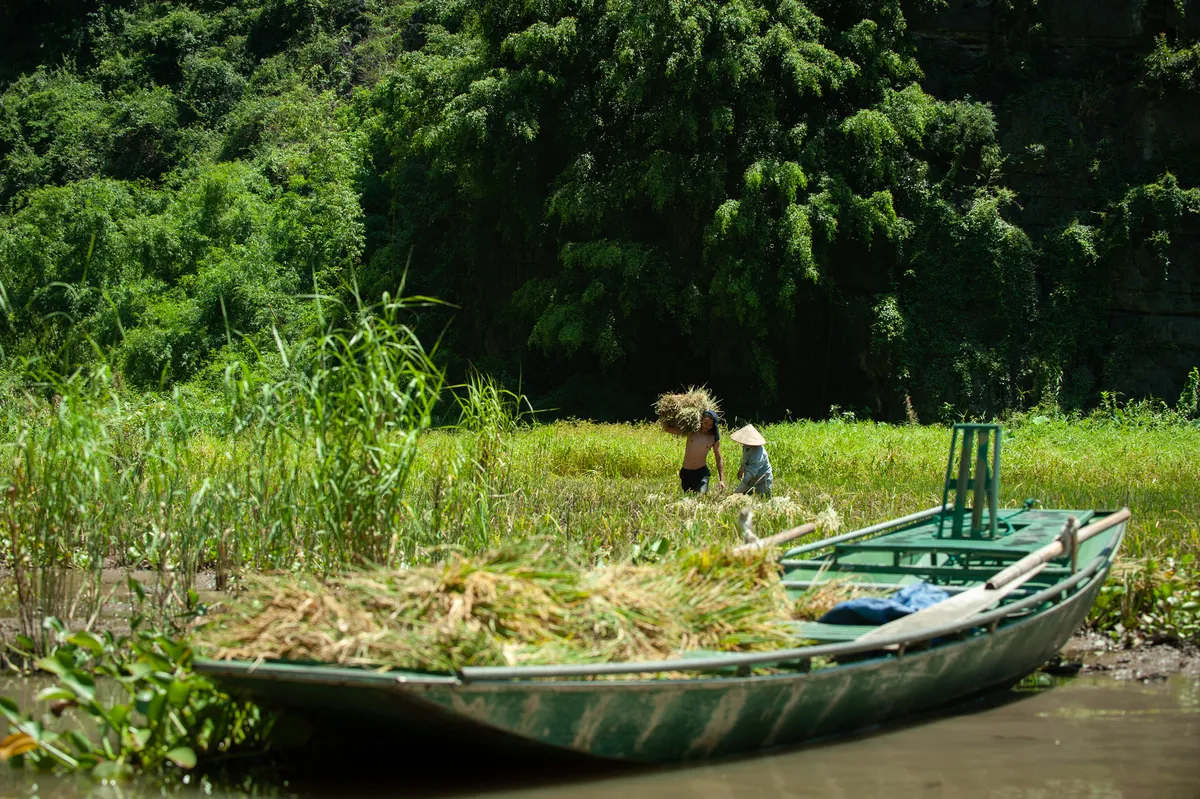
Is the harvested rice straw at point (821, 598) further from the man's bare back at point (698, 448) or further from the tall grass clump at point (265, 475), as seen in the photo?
the man's bare back at point (698, 448)

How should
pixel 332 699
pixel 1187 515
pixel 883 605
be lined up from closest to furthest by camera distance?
1. pixel 332 699
2. pixel 883 605
3. pixel 1187 515

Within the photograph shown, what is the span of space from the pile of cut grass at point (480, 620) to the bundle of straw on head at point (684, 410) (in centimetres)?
550

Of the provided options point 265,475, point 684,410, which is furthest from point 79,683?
point 684,410

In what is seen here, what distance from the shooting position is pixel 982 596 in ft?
17.9

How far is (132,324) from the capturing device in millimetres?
24156

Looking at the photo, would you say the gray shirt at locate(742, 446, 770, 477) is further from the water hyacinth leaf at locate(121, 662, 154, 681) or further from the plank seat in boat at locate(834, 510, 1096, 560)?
the water hyacinth leaf at locate(121, 662, 154, 681)

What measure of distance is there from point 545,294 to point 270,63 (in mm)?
14859

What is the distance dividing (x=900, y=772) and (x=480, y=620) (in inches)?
72.4

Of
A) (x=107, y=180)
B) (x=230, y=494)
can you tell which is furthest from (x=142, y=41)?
(x=230, y=494)

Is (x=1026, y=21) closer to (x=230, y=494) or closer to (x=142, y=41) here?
(x=230, y=494)

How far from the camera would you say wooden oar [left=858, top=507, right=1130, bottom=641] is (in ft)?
17.3

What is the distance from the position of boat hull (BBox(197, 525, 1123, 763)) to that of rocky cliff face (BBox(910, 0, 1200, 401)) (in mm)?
15206

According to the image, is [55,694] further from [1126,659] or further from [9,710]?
[1126,659]

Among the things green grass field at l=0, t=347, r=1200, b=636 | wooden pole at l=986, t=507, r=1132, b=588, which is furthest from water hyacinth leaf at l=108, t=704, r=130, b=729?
wooden pole at l=986, t=507, r=1132, b=588
